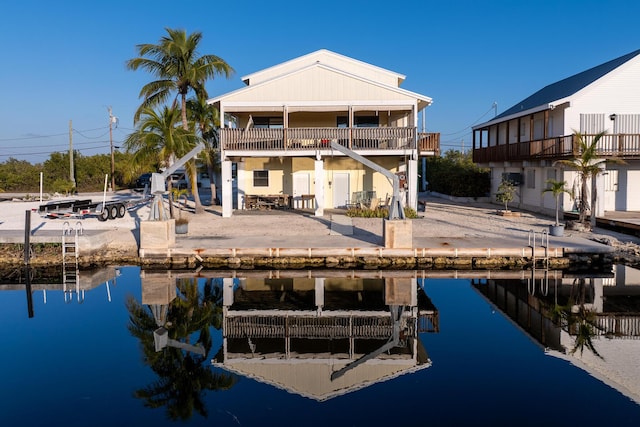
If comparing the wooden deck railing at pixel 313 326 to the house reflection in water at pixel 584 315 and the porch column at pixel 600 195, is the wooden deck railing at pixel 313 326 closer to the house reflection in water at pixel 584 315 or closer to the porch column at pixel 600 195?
the house reflection in water at pixel 584 315

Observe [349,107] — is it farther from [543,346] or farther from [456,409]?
[456,409]

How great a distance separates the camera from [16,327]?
484 inches

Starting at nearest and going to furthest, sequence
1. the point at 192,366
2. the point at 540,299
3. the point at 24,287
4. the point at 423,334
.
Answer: the point at 192,366 < the point at 423,334 < the point at 540,299 < the point at 24,287

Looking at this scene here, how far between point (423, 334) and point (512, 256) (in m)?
6.38

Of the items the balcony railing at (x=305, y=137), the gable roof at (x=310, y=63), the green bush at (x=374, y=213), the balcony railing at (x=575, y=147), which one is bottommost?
the green bush at (x=374, y=213)

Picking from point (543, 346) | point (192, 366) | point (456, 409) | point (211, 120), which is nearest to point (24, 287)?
point (192, 366)

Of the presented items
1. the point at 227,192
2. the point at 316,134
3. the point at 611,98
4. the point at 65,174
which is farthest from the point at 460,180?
the point at 65,174

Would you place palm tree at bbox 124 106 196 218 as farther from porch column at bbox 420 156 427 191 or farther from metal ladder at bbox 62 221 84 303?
porch column at bbox 420 156 427 191

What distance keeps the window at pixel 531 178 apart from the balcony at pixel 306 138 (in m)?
6.63

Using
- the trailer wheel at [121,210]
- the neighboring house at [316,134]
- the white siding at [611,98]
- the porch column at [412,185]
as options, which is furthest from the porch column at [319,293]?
the white siding at [611,98]

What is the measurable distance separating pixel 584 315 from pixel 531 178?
17.5 metres

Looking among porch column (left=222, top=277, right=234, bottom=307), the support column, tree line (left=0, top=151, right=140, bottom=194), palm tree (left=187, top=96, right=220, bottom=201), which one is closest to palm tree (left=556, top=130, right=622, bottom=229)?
porch column (left=222, top=277, right=234, bottom=307)

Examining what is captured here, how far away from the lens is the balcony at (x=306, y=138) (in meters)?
25.0

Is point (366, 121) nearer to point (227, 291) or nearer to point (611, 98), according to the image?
point (611, 98)
